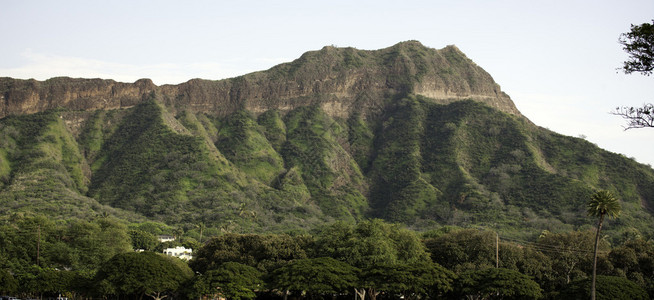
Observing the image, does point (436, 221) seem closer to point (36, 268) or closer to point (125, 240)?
point (125, 240)

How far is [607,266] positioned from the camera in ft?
304

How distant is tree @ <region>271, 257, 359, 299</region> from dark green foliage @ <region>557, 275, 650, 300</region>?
22001 millimetres

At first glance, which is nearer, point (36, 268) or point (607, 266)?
point (607, 266)

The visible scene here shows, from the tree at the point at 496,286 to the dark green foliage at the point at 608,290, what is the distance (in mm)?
3362

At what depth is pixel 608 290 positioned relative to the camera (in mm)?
75562

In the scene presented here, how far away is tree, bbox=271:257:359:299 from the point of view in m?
79.1

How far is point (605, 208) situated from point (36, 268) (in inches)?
2769

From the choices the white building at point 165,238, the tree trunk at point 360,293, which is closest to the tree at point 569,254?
the tree trunk at point 360,293

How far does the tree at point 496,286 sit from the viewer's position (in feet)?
252

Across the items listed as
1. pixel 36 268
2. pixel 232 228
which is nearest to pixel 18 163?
pixel 232 228

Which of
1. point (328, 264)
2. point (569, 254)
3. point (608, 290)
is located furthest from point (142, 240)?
point (608, 290)

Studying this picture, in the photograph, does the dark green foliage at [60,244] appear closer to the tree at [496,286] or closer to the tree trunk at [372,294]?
the tree trunk at [372,294]

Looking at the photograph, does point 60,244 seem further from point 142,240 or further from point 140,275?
point 140,275

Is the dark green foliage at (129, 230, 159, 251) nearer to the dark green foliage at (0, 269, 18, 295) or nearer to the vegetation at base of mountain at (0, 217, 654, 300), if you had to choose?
the vegetation at base of mountain at (0, 217, 654, 300)
